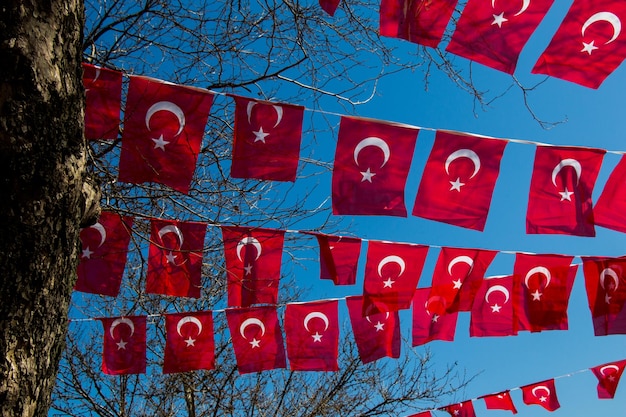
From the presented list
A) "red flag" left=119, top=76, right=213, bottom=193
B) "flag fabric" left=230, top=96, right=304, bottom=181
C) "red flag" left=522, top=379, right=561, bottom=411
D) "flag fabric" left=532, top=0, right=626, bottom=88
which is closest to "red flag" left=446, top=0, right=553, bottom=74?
"flag fabric" left=532, top=0, right=626, bottom=88

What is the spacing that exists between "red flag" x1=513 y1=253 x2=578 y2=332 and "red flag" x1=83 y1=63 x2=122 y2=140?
4599mm

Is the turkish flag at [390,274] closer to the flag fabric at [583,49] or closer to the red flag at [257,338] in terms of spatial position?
the red flag at [257,338]

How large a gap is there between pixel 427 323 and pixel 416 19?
4.10 metres

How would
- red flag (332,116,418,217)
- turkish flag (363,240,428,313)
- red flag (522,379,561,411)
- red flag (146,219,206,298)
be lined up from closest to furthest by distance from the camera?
red flag (332,116,418,217)
red flag (146,219,206,298)
turkish flag (363,240,428,313)
red flag (522,379,561,411)

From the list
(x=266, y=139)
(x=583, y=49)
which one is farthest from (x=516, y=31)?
(x=266, y=139)

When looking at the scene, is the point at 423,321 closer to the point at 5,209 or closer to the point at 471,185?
the point at 471,185

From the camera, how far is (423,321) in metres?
7.29

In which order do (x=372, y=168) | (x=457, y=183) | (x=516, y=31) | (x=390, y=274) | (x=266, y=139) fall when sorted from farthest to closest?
(x=390, y=274) → (x=457, y=183) → (x=372, y=168) → (x=266, y=139) → (x=516, y=31)

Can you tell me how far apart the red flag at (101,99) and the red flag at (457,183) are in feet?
8.09

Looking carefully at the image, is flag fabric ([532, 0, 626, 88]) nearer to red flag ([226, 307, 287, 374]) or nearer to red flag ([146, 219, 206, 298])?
red flag ([146, 219, 206, 298])

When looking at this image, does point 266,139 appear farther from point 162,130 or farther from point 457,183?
point 457,183

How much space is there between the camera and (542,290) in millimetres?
7059

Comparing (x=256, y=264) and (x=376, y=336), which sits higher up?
(x=256, y=264)

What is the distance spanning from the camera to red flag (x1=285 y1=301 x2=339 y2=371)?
6.91 metres
